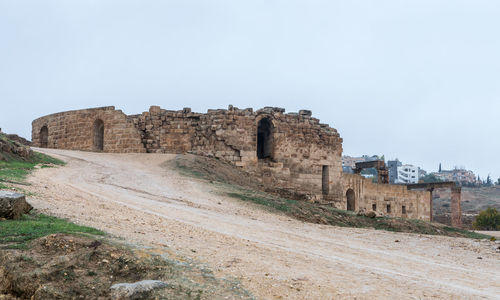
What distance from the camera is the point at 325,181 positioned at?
74.2 feet

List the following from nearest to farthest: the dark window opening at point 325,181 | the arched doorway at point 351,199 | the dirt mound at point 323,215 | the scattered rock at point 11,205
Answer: the scattered rock at point 11,205, the dirt mound at point 323,215, the dark window opening at point 325,181, the arched doorway at point 351,199

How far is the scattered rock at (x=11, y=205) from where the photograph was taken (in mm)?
6656

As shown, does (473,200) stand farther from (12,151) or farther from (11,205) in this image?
(11,205)

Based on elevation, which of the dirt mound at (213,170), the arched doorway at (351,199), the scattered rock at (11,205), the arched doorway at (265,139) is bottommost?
the arched doorway at (351,199)

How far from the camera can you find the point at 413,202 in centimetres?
2942

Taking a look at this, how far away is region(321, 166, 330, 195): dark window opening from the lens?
22.5 meters

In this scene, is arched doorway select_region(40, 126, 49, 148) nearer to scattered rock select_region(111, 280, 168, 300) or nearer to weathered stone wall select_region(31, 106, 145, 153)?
weathered stone wall select_region(31, 106, 145, 153)

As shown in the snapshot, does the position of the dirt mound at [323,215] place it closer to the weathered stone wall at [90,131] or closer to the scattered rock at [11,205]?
the weathered stone wall at [90,131]

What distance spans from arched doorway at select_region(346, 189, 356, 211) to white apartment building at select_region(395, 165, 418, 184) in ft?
339

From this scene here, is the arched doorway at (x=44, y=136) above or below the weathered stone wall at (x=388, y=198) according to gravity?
above

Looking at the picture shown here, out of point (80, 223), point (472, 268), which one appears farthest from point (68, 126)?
point (472, 268)

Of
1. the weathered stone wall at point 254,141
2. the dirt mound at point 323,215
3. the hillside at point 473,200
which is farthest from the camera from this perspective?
the hillside at point 473,200

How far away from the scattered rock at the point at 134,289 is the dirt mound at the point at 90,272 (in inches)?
2.9

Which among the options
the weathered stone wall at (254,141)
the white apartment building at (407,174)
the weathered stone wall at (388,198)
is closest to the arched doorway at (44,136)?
the weathered stone wall at (254,141)
